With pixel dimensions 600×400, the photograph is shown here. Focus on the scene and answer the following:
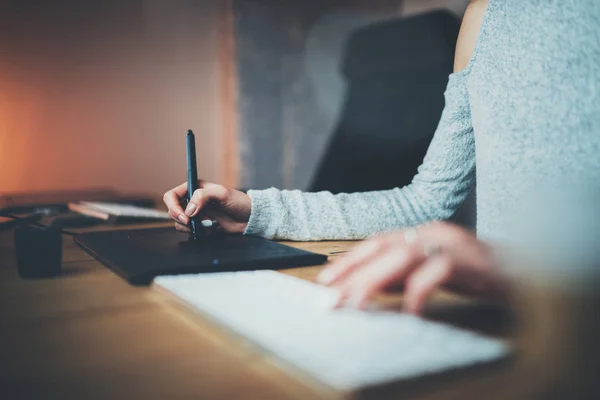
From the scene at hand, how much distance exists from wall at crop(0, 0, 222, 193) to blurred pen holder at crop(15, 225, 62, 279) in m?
1.59

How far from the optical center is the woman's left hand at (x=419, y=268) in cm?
43

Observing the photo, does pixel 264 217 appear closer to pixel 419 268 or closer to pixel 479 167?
pixel 479 167

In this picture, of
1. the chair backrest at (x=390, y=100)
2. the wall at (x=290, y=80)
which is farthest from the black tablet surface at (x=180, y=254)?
the wall at (x=290, y=80)

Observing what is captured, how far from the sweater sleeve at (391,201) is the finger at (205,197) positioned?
2.1 inches

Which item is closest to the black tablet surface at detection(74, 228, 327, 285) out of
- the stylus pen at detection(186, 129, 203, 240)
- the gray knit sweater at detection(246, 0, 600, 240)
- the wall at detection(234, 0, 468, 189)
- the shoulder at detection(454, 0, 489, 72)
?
the stylus pen at detection(186, 129, 203, 240)

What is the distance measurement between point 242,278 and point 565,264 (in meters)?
0.30

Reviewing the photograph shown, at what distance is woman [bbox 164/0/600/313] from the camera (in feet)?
1.49

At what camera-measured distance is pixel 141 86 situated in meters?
2.22

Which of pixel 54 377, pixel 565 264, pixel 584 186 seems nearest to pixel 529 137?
pixel 584 186

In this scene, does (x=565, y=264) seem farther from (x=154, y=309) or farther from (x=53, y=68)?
(x=53, y=68)

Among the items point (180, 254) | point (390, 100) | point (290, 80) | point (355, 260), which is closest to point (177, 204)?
point (180, 254)

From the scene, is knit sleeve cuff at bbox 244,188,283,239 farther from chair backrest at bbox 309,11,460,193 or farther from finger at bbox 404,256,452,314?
chair backrest at bbox 309,11,460,193

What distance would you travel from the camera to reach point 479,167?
36.7 inches

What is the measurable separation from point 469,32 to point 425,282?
2.58ft
